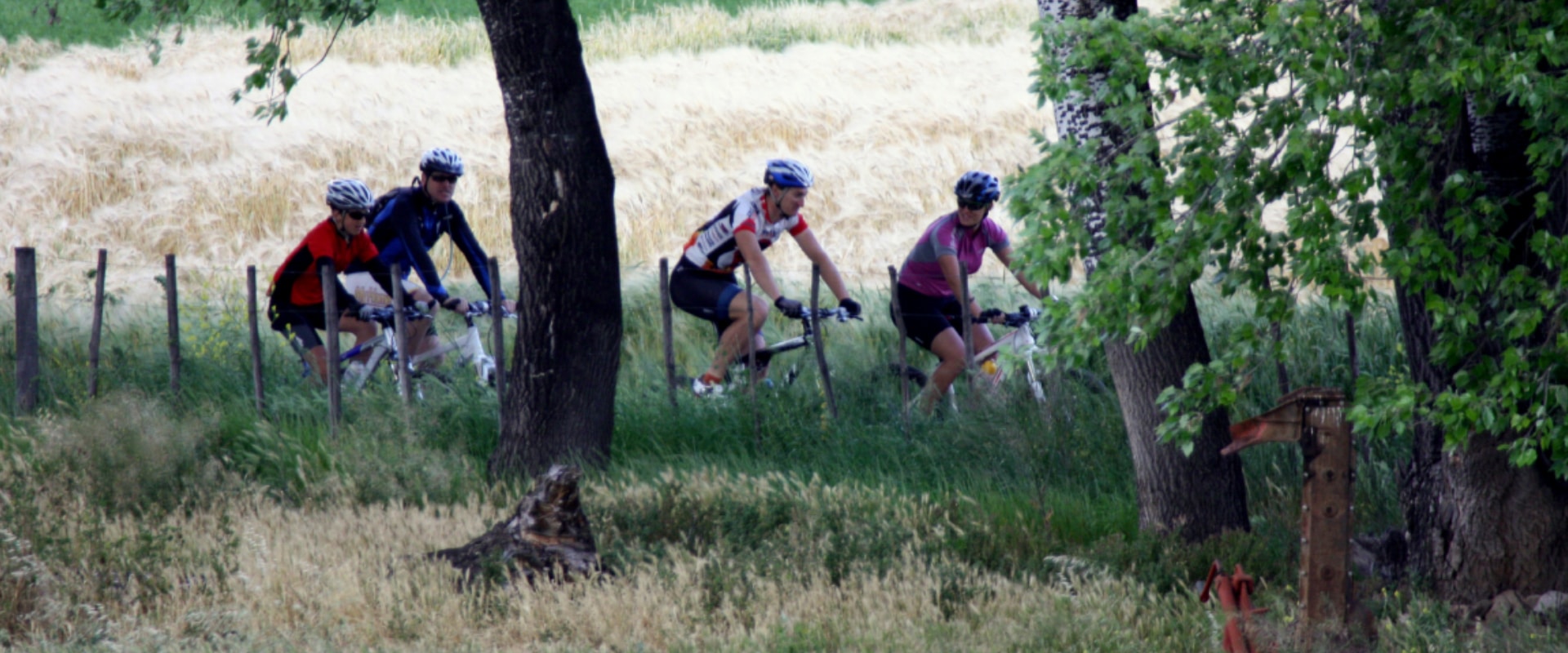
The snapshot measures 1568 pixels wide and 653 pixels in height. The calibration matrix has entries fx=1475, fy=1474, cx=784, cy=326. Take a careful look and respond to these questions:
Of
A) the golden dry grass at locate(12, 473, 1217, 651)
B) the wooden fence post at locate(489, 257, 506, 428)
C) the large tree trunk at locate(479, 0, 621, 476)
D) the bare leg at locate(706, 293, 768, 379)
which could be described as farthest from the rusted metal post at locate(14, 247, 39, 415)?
the bare leg at locate(706, 293, 768, 379)

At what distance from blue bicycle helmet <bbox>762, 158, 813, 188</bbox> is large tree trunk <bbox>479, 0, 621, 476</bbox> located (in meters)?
1.22

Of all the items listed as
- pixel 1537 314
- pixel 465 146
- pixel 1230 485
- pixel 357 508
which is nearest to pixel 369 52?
pixel 465 146

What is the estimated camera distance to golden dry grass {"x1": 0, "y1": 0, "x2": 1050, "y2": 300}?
18.5 metres

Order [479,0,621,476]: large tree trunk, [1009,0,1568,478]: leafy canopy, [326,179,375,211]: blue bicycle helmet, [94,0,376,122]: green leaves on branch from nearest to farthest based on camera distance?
[1009,0,1568,478]: leafy canopy, [479,0,621,476]: large tree trunk, [94,0,376,122]: green leaves on branch, [326,179,375,211]: blue bicycle helmet

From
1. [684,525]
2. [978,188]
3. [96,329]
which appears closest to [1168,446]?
[684,525]

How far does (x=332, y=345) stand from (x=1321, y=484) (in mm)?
6354

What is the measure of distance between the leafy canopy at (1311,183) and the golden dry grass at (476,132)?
10.5 meters

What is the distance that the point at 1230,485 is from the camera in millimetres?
6887

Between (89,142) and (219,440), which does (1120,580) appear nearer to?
(219,440)

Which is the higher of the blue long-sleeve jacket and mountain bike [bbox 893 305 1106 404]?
the blue long-sleeve jacket

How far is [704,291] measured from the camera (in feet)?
31.9

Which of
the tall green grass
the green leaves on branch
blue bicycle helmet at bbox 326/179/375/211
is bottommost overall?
blue bicycle helmet at bbox 326/179/375/211

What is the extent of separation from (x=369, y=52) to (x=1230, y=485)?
928 inches

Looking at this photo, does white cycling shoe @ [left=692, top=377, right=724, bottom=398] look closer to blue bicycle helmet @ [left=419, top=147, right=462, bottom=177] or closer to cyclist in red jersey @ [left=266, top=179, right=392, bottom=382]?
blue bicycle helmet @ [left=419, top=147, right=462, bottom=177]
